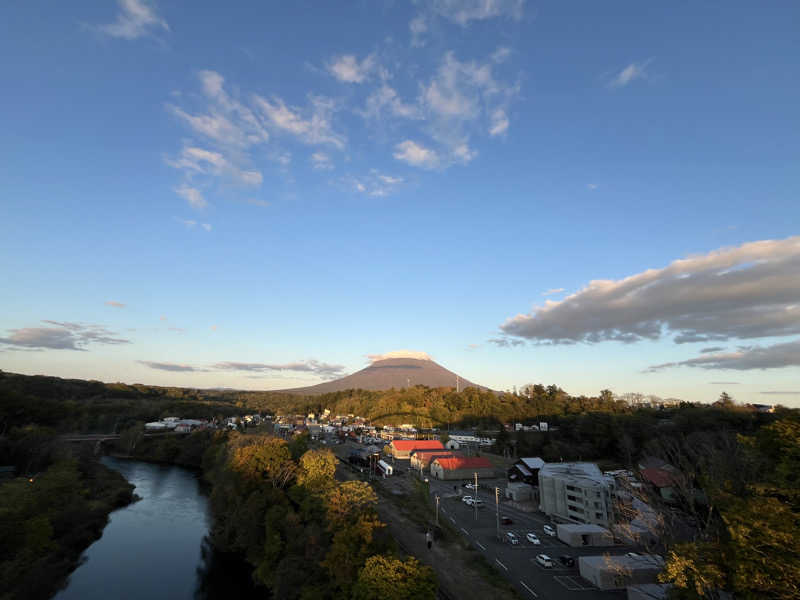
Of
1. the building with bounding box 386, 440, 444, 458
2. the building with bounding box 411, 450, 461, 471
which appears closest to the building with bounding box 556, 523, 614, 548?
the building with bounding box 411, 450, 461, 471

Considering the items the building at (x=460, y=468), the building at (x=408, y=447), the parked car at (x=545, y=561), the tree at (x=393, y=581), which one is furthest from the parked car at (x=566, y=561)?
the building at (x=408, y=447)

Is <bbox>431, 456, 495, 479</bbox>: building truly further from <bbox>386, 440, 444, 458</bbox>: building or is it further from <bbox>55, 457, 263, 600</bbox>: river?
<bbox>55, 457, 263, 600</bbox>: river

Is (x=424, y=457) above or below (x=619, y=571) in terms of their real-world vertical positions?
above

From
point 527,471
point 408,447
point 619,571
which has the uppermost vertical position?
point 527,471

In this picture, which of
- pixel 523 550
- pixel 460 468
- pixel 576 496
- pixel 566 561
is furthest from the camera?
pixel 460 468

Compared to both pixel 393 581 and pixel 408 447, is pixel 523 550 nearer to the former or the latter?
pixel 393 581

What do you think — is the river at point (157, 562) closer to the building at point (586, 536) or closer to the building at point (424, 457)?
the building at point (586, 536)

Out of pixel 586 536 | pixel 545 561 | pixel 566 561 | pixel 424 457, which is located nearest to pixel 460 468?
pixel 424 457
